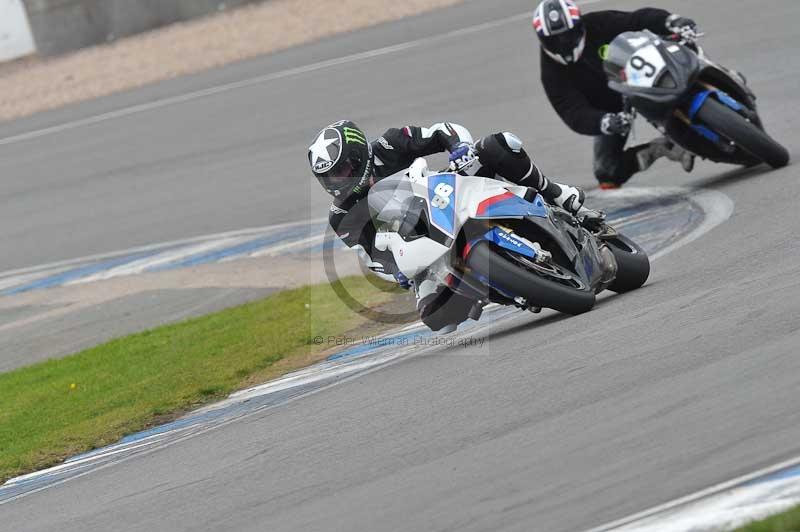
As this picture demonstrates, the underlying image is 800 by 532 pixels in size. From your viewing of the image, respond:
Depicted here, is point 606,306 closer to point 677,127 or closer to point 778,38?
point 677,127

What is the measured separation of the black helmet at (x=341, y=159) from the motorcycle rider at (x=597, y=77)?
340cm

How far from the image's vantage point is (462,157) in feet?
23.5

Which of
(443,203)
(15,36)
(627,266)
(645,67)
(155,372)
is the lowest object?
(15,36)

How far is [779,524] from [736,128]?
20.1ft

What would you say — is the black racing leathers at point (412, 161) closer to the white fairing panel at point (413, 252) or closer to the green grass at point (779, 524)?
the white fairing panel at point (413, 252)

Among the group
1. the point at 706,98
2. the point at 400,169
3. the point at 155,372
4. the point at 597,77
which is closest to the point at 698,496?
the point at 400,169

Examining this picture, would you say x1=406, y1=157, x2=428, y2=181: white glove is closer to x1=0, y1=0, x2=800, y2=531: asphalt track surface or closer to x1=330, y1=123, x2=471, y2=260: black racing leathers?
x1=330, y1=123, x2=471, y2=260: black racing leathers

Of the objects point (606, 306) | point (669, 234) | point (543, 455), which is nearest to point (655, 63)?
point (669, 234)

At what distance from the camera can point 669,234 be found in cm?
925

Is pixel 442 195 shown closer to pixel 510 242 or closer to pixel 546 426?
pixel 510 242

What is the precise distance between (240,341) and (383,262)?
251cm

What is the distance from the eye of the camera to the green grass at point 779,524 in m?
3.71

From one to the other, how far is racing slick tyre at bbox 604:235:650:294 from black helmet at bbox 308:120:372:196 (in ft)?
5.12

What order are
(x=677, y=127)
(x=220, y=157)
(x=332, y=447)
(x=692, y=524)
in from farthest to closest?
(x=220, y=157) → (x=677, y=127) → (x=332, y=447) → (x=692, y=524)
